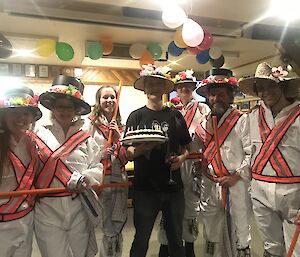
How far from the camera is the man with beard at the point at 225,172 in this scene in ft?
7.02

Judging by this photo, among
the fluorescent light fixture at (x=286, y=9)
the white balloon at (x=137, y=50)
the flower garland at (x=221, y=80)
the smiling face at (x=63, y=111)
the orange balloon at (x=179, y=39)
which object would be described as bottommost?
the smiling face at (x=63, y=111)

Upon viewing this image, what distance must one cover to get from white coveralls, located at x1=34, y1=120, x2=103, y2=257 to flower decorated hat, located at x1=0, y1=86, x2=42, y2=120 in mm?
173

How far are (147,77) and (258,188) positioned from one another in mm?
1084

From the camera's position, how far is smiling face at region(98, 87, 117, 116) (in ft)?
7.98

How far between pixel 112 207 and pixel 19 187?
839 mm

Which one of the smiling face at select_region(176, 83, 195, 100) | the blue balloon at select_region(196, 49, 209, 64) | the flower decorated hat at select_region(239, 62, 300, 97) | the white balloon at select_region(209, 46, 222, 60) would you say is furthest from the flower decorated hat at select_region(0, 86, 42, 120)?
the white balloon at select_region(209, 46, 222, 60)

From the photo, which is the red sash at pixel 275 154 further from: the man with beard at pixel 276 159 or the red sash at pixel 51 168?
the red sash at pixel 51 168

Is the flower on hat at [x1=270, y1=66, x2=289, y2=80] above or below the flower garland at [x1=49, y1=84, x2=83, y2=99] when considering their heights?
above

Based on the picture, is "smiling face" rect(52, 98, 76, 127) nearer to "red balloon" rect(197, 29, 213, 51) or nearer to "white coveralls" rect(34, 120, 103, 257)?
"white coveralls" rect(34, 120, 103, 257)

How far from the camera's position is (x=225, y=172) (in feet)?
7.11

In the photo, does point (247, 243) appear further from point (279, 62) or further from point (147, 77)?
point (279, 62)

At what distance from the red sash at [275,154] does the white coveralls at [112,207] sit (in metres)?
1.02

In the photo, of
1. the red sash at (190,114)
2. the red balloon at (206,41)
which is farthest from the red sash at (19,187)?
the red balloon at (206,41)

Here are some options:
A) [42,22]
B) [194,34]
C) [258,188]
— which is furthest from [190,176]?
[42,22]
